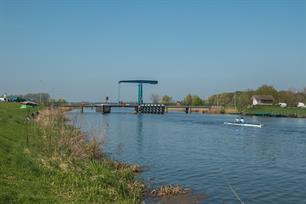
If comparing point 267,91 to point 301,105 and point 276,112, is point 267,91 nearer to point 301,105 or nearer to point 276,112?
point 301,105

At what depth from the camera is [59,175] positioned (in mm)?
19219

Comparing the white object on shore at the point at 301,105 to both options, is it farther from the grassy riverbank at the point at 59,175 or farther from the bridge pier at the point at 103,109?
the grassy riverbank at the point at 59,175

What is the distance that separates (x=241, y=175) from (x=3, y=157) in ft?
50.8

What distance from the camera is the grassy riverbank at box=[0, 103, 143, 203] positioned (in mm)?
15219

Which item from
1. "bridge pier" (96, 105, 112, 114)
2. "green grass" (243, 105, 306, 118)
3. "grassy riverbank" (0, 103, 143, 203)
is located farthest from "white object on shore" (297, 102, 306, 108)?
"grassy riverbank" (0, 103, 143, 203)

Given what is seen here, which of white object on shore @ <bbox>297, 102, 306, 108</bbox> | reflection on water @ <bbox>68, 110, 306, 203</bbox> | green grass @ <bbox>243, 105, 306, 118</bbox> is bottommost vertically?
reflection on water @ <bbox>68, 110, 306, 203</bbox>

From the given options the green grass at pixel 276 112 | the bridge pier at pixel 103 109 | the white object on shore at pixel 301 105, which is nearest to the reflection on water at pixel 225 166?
the green grass at pixel 276 112

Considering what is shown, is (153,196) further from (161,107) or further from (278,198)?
(161,107)

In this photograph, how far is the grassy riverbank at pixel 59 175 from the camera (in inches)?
599

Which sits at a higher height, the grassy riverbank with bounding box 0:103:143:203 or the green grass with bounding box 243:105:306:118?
the green grass with bounding box 243:105:306:118

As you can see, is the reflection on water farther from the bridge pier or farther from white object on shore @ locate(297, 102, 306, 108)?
white object on shore @ locate(297, 102, 306, 108)

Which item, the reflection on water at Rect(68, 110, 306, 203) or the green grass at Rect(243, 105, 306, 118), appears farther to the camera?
the green grass at Rect(243, 105, 306, 118)

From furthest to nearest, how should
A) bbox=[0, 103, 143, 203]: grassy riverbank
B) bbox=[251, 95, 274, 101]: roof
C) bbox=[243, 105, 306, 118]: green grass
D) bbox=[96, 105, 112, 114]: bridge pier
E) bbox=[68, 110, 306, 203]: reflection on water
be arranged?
bbox=[251, 95, 274, 101]: roof, bbox=[96, 105, 112, 114]: bridge pier, bbox=[243, 105, 306, 118]: green grass, bbox=[68, 110, 306, 203]: reflection on water, bbox=[0, 103, 143, 203]: grassy riverbank

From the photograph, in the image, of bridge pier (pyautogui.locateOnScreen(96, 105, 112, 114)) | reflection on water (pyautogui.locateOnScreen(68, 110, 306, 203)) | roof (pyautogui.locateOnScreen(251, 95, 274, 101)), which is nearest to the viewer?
reflection on water (pyautogui.locateOnScreen(68, 110, 306, 203))
